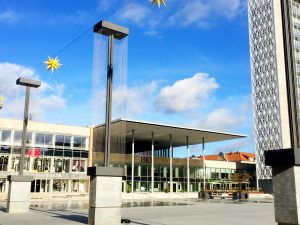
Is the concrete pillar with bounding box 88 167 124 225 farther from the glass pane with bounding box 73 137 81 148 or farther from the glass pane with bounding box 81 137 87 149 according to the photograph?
the glass pane with bounding box 81 137 87 149

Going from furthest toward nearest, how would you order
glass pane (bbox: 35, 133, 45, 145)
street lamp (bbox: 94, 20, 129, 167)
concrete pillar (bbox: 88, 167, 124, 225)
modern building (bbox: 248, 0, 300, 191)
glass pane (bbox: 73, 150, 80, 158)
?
modern building (bbox: 248, 0, 300, 191)
glass pane (bbox: 73, 150, 80, 158)
glass pane (bbox: 35, 133, 45, 145)
street lamp (bbox: 94, 20, 129, 167)
concrete pillar (bbox: 88, 167, 124, 225)

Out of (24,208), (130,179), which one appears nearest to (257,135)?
(130,179)

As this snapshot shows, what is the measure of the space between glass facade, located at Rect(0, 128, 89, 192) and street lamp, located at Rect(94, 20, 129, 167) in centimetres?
3940

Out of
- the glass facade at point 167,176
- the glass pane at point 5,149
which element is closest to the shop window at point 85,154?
the glass facade at point 167,176

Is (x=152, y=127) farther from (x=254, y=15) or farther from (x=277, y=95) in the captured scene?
(x=254, y=15)

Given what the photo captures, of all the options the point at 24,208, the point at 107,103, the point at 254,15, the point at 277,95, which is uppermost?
the point at 254,15

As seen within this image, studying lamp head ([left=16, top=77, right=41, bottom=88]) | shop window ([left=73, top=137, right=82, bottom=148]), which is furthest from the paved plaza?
shop window ([left=73, top=137, right=82, bottom=148])

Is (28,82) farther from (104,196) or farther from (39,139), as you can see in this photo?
(39,139)

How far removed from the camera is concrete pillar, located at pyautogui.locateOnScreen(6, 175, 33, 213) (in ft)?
68.0

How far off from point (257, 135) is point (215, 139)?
48448mm

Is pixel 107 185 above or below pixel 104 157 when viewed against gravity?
below

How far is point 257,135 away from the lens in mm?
110375

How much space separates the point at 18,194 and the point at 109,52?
411 inches

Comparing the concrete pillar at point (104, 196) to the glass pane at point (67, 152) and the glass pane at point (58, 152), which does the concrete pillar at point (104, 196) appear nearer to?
the glass pane at point (58, 152)
